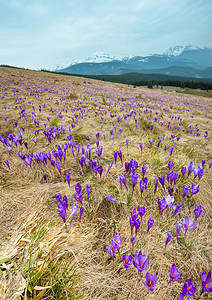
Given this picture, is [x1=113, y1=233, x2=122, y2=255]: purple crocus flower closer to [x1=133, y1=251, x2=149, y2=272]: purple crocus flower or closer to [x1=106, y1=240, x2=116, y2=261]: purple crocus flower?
[x1=106, y1=240, x2=116, y2=261]: purple crocus flower

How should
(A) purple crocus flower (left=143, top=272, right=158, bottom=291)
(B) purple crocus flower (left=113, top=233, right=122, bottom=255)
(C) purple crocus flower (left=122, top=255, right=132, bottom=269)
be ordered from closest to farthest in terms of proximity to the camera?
(A) purple crocus flower (left=143, top=272, right=158, bottom=291) < (C) purple crocus flower (left=122, top=255, right=132, bottom=269) < (B) purple crocus flower (left=113, top=233, right=122, bottom=255)

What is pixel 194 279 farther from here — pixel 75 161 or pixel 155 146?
pixel 155 146

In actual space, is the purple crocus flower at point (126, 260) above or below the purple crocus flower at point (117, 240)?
below

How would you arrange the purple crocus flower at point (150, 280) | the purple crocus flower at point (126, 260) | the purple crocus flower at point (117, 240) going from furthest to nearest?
the purple crocus flower at point (117, 240)
the purple crocus flower at point (126, 260)
the purple crocus flower at point (150, 280)

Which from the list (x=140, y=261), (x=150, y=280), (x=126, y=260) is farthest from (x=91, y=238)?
(x=150, y=280)

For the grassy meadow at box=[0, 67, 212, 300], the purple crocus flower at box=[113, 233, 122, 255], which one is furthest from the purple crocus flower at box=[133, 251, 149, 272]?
the purple crocus flower at box=[113, 233, 122, 255]

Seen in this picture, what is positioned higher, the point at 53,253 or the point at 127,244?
the point at 53,253

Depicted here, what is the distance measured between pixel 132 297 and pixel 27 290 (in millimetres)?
802

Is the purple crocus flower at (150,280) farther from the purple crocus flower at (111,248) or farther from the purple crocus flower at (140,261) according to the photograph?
the purple crocus flower at (111,248)

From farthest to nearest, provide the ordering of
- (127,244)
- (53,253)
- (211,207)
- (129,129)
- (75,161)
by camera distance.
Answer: (129,129) < (75,161) < (211,207) < (127,244) < (53,253)

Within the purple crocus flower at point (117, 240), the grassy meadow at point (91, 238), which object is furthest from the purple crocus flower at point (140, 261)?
the purple crocus flower at point (117, 240)

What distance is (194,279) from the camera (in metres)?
1.42

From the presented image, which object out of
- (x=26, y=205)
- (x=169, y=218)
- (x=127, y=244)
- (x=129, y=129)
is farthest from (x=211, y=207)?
(x=129, y=129)

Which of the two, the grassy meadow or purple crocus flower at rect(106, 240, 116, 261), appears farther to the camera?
purple crocus flower at rect(106, 240, 116, 261)
